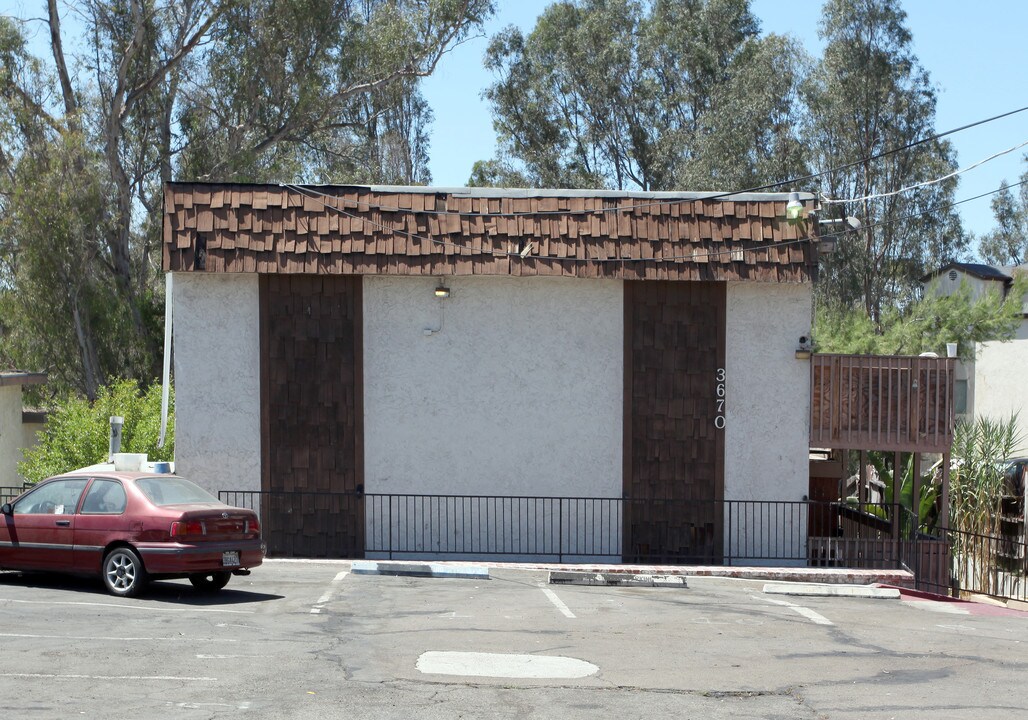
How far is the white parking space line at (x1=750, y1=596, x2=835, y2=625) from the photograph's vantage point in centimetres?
1304

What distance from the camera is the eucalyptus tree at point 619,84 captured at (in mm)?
45250

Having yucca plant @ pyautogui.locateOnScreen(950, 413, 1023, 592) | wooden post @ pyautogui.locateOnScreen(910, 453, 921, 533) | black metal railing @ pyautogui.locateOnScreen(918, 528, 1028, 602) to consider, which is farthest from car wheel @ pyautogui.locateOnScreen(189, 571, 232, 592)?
yucca plant @ pyautogui.locateOnScreen(950, 413, 1023, 592)

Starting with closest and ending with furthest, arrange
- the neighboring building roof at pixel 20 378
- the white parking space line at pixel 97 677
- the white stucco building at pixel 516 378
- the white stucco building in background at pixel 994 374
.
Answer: the white parking space line at pixel 97 677 < the white stucco building at pixel 516 378 < the neighboring building roof at pixel 20 378 < the white stucco building in background at pixel 994 374

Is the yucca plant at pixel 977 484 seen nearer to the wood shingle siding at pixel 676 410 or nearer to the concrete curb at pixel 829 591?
the wood shingle siding at pixel 676 410

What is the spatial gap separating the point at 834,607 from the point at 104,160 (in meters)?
26.0

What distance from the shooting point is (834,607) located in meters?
14.4

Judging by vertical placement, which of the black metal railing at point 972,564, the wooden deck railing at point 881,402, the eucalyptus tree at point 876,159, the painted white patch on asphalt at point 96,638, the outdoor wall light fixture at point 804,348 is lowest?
the black metal railing at point 972,564

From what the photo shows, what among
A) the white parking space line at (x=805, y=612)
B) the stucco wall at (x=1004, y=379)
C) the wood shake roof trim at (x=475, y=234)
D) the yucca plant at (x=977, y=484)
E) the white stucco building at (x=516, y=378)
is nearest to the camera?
the white parking space line at (x=805, y=612)

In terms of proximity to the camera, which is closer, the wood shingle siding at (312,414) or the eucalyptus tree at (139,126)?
the wood shingle siding at (312,414)

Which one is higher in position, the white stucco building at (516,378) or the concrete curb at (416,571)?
the white stucco building at (516,378)

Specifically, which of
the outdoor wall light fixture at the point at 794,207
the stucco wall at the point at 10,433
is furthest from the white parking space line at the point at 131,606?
the stucco wall at the point at 10,433

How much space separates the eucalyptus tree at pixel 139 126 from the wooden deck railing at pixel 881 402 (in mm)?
21319

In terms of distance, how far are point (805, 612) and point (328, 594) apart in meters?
5.59

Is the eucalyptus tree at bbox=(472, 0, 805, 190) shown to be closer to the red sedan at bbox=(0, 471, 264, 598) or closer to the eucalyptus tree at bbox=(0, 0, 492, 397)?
the eucalyptus tree at bbox=(0, 0, 492, 397)
